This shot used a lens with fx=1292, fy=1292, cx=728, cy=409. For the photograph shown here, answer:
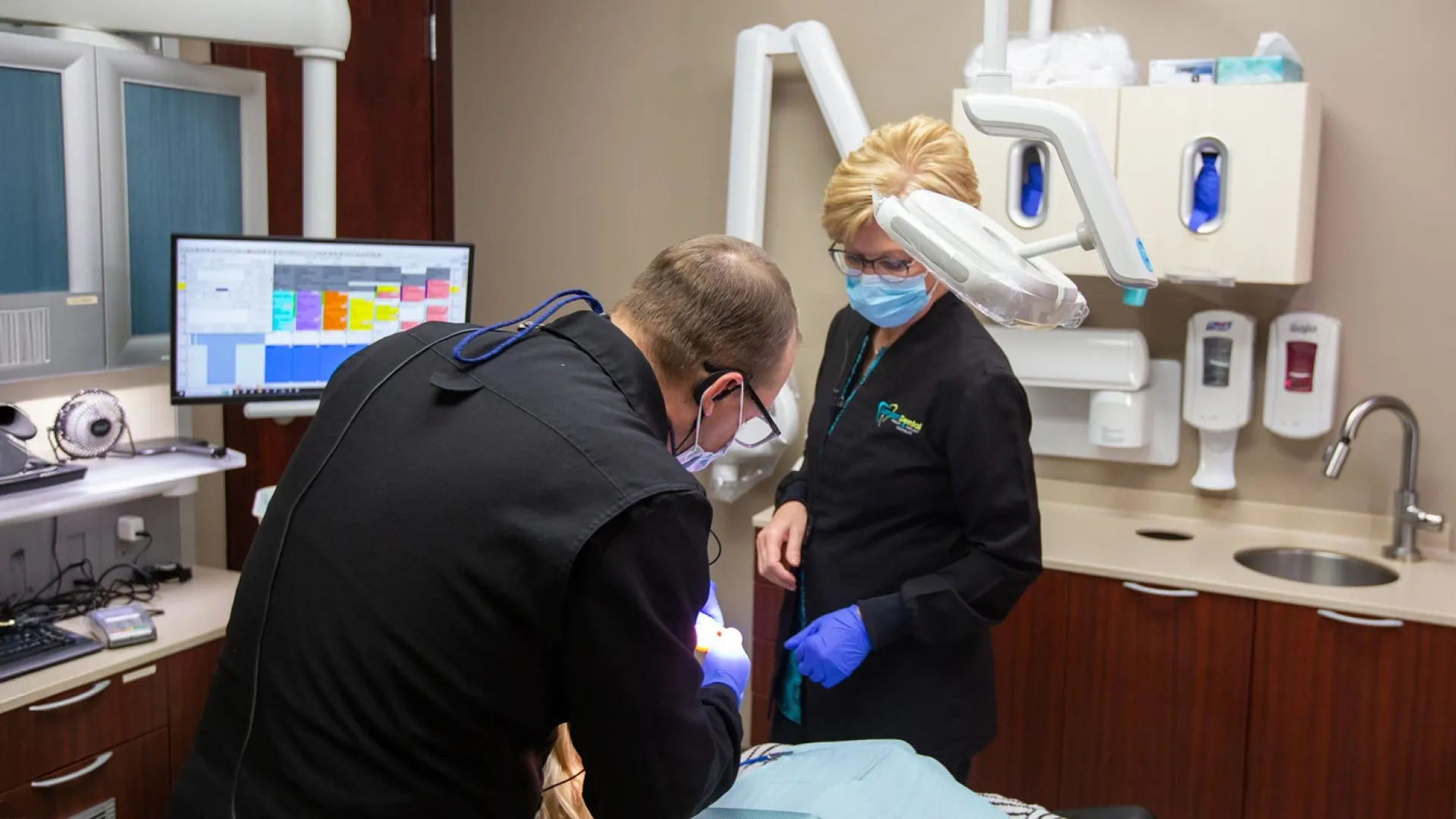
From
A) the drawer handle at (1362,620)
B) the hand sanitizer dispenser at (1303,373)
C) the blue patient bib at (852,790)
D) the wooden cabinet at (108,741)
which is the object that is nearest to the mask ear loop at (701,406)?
the blue patient bib at (852,790)

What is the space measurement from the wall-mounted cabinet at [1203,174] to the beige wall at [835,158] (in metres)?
0.20

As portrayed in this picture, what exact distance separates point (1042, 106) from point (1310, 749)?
1.68m

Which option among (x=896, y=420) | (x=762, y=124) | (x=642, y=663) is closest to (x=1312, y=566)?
(x=896, y=420)

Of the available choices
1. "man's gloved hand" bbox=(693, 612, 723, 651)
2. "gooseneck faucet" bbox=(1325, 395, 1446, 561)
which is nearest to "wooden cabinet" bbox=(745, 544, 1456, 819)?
"gooseneck faucet" bbox=(1325, 395, 1446, 561)

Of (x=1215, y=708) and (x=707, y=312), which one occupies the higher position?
(x=707, y=312)

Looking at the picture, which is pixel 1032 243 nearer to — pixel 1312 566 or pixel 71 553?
pixel 1312 566

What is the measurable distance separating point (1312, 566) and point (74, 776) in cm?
249

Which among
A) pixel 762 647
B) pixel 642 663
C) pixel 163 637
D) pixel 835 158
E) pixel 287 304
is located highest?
pixel 835 158

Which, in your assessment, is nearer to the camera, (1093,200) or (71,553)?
(1093,200)

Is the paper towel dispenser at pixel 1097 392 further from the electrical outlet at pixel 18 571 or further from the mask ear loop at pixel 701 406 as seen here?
the electrical outlet at pixel 18 571

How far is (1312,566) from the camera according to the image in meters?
2.84

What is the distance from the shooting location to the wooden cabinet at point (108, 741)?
2078 mm

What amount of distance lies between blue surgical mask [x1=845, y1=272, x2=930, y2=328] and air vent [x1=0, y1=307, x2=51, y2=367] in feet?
4.82

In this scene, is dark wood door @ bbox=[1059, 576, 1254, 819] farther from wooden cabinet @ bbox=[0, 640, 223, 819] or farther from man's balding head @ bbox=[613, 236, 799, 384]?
wooden cabinet @ bbox=[0, 640, 223, 819]
